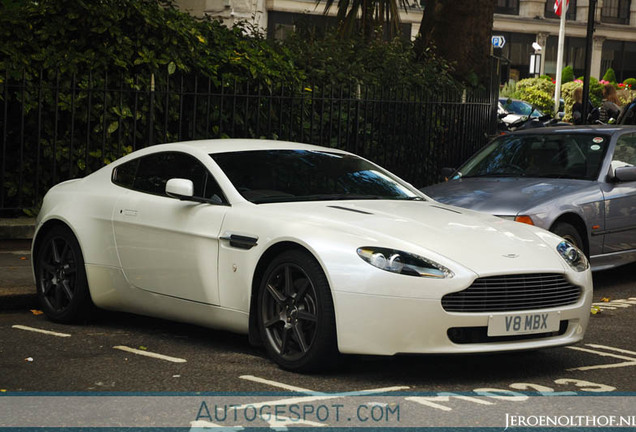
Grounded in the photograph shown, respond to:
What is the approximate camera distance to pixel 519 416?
5.46 m

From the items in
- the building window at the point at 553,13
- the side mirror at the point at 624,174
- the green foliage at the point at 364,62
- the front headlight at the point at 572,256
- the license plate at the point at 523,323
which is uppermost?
the building window at the point at 553,13

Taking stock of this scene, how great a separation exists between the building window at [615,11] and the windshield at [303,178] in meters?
56.6

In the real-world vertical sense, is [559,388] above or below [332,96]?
below

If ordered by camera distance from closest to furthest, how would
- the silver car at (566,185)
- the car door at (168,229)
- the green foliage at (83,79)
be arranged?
the car door at (168,229) < the silver car at (566,185) < the green foliage at (83,79)

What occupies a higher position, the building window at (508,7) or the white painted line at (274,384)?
the building window at (508,7)

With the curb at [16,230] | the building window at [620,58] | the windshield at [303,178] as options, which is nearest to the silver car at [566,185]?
the windshield at [303,178]

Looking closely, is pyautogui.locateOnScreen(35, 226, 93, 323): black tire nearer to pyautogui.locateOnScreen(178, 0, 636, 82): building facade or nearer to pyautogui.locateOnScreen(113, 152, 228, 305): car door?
pyautogui.locateOnScreen(113, 152, 228, 305): car door

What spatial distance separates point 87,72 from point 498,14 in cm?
4595

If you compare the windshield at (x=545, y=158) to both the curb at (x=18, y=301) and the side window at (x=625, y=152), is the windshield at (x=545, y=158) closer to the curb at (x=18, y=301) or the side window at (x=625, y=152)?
the side window at (x=625, y=152)

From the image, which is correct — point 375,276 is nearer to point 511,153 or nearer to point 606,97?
point 511,153

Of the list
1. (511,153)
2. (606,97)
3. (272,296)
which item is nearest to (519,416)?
(272,296)

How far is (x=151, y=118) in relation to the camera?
1212 cm

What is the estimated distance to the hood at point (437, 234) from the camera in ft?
20.5

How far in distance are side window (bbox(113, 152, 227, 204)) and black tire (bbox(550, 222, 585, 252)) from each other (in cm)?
359
